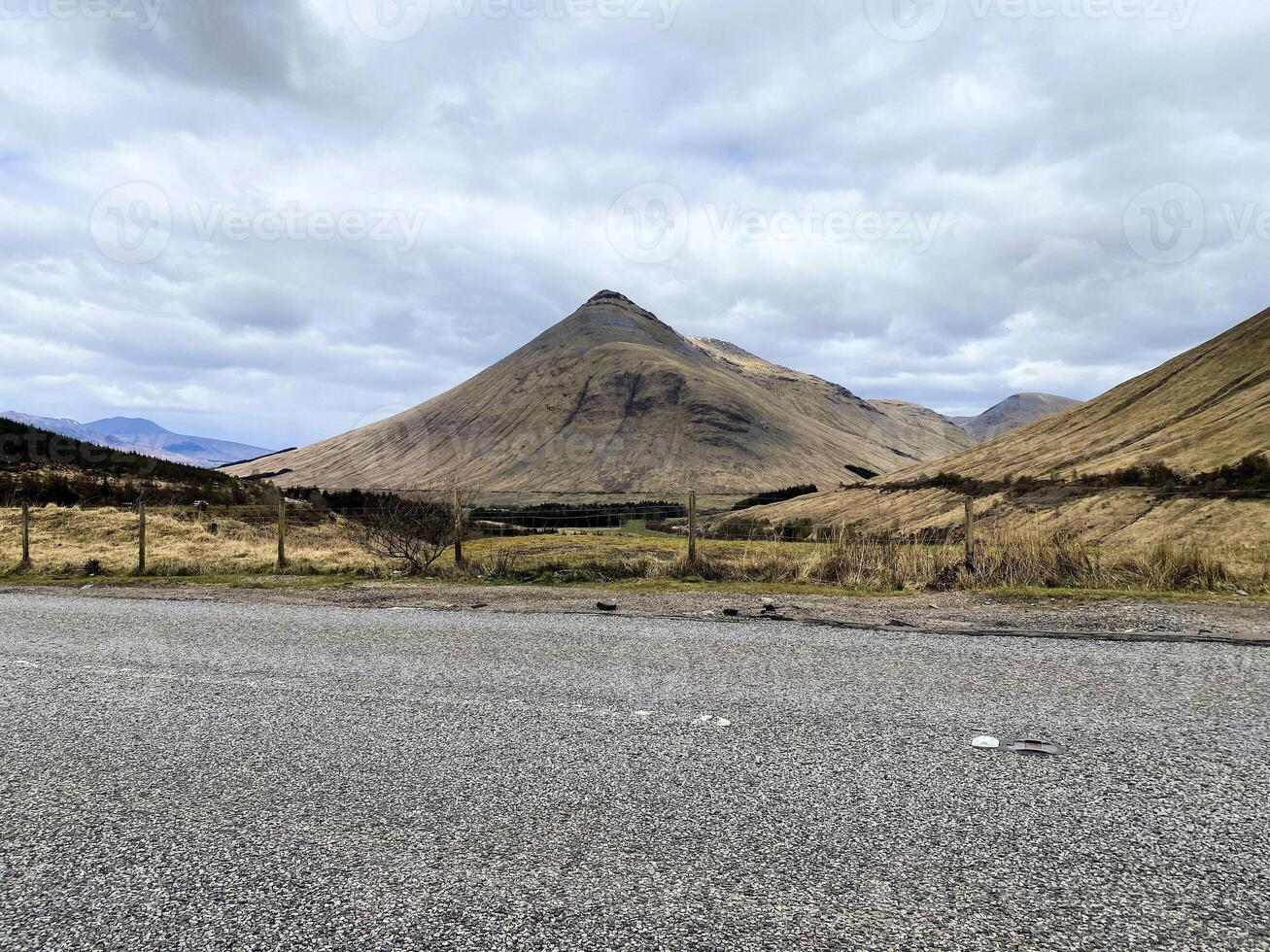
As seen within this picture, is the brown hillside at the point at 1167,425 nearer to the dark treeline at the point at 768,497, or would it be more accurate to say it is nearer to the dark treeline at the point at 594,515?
the dark treeline at the point at 594,515

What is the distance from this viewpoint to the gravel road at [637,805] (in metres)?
2.93

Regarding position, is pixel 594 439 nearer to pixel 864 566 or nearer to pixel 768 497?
pixel 768 497

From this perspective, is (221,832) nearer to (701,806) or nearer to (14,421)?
(701,806)

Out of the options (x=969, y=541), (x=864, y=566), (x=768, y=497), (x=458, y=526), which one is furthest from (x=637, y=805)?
(x=768, y=497)

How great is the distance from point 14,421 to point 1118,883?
56.6 metres

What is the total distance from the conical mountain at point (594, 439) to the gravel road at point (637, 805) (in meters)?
116

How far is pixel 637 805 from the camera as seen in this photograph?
3947 mm

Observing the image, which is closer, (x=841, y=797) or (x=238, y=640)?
(x=841, y=797)

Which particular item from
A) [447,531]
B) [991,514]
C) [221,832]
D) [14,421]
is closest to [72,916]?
[221,832]

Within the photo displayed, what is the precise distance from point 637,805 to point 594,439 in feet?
491

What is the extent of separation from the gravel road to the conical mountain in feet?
379

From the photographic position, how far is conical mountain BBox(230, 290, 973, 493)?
139m

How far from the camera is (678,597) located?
12578mm

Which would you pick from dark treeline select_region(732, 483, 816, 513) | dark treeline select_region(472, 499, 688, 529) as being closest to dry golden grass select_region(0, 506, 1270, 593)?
dark treeline select_region(472, 499, 688, 529)
